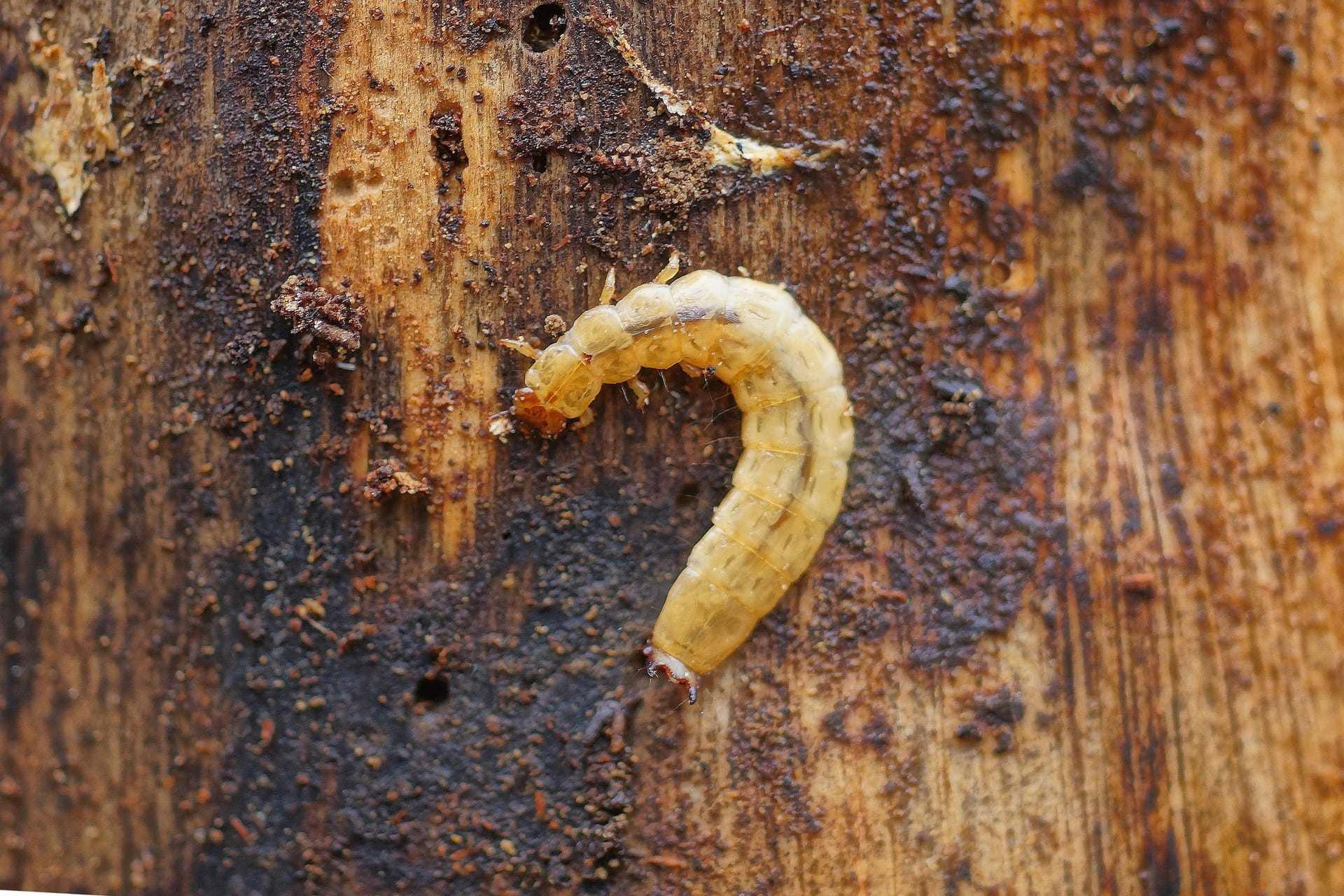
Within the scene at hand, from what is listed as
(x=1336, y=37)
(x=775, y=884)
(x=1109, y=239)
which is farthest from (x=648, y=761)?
(x=1336, y=37)

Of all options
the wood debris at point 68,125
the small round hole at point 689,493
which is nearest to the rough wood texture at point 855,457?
the small round hole at point 689,493

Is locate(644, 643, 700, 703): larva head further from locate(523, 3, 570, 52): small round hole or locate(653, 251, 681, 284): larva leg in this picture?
locate(523, 3, 570, 52): small round hole

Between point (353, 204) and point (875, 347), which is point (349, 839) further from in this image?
point (875, 347)

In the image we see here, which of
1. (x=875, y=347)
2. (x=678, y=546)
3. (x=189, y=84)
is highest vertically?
(x=189, y=84)

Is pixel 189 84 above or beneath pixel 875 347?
above

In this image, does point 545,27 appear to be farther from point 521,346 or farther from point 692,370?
point 692,370

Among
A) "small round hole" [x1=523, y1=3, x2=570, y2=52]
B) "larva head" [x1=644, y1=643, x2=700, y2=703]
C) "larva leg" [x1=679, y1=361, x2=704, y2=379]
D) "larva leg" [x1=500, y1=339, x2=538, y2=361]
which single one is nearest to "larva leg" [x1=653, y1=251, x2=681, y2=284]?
"larva leg" [x1=679, y1=361, x2=704, y2=379]

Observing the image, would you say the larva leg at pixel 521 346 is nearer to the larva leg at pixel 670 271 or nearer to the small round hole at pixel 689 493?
the larva leg at pixel 670 271

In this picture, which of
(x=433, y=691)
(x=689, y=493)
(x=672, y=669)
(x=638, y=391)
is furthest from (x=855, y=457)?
(x=433, y=691)
